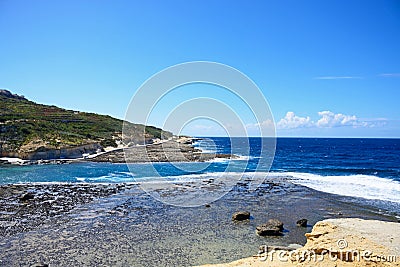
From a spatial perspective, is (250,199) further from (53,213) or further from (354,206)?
(53,213)

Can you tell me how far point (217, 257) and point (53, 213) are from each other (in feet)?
45.7

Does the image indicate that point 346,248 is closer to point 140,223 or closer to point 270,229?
point 270,229

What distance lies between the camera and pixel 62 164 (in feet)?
163

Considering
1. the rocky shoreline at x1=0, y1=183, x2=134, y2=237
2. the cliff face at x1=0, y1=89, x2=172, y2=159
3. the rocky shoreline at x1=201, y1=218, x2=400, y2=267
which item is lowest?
the rocky shoreline at x1=0, y1=183, x2=134, y2=237

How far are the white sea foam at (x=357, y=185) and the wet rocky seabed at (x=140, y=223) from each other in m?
2.78

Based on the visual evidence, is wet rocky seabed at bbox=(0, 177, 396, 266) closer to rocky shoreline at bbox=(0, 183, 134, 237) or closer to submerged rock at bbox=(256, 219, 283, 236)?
rocky shoreline at bbox=(0, 183, 134, 237)

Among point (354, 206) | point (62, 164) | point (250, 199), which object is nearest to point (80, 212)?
point (250, 199)

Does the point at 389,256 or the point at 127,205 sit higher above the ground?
the point at 389,256

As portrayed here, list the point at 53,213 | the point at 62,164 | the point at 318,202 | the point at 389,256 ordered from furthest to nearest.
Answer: the point at 62,164, the point at 318,202, the point at 53,213, the point at 389,256

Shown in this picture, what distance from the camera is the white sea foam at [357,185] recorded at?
93.8ft

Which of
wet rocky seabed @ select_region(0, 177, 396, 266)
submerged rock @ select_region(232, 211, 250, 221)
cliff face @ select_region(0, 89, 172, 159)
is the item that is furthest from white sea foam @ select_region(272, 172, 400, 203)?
cliff face @ select_region(0, 89, 172, 159)

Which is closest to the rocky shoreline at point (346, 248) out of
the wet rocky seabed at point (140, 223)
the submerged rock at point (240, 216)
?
the wet rocky seabed at point (140, 223)

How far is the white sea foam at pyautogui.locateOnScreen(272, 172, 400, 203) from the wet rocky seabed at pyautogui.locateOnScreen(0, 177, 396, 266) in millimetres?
2776

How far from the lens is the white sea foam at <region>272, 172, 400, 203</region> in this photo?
28578 mm
